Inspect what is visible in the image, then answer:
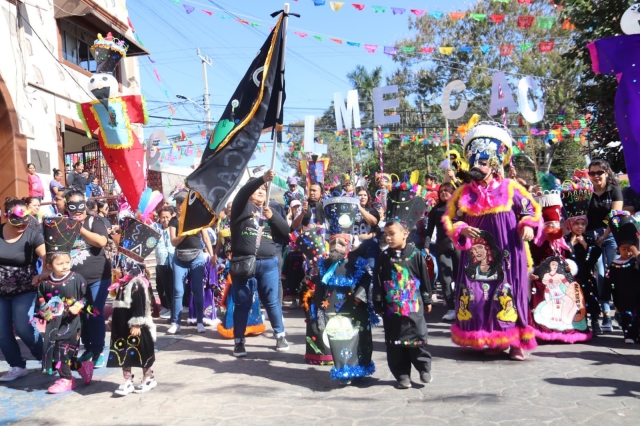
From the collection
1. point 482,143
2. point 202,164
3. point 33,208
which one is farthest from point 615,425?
point 33,208

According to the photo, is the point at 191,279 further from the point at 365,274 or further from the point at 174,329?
the point at 365,274

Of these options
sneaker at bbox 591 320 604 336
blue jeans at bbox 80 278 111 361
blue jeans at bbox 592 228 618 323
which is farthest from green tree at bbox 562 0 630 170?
blue jeans at bbox 80 278 111 361

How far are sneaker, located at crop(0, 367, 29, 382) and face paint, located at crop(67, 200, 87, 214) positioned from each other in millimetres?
1596

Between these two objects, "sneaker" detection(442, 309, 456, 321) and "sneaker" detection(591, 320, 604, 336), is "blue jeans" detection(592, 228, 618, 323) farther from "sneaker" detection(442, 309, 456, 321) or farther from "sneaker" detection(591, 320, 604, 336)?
"sneaker" detection(442, 309, 456, 321)

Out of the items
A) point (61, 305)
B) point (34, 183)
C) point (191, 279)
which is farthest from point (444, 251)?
point (34, 183)

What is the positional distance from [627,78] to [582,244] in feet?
10.3

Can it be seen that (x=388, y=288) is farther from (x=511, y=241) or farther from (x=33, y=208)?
(x=33, y=208)

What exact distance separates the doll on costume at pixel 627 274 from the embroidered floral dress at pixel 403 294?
8.67 feet

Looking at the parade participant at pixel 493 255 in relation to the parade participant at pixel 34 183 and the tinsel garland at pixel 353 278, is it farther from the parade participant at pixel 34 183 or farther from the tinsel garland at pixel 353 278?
the parade participant at pixel 34 183

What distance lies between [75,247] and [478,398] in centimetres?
384

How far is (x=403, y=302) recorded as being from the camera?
4859 mm

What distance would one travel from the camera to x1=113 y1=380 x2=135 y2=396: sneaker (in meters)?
4.91

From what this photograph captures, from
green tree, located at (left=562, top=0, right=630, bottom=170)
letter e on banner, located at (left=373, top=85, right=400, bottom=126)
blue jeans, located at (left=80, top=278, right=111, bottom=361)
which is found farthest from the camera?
letter e on banner, located at (left=373, top=85, right=400, bottom=126)

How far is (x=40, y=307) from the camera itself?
17.1 feet
